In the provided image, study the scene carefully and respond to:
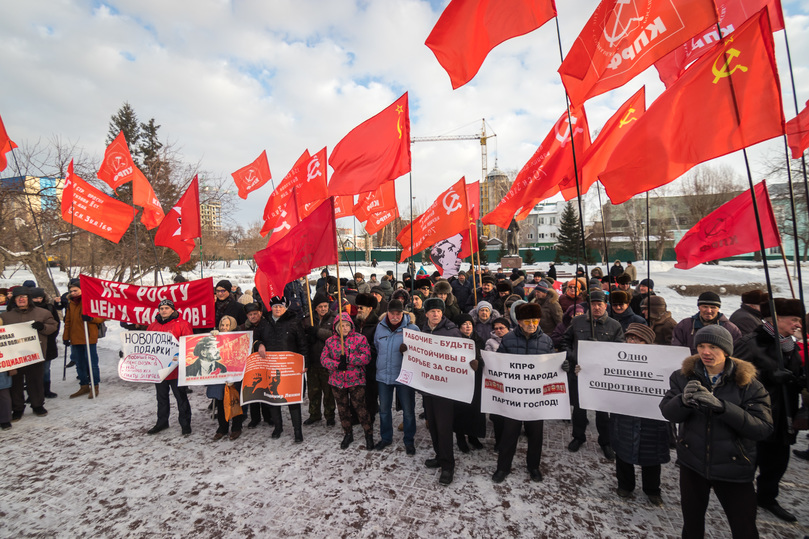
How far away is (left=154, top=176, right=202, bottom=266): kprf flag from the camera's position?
26.6 ft

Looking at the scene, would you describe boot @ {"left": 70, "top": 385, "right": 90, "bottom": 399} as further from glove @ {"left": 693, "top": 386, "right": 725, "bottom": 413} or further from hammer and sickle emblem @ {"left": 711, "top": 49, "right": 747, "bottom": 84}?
hammer and sickle emblem @ {"left": 711, "top": 49, "right": 747, "bottom": 84}

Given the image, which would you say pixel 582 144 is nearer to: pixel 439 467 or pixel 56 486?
pixel 439 467

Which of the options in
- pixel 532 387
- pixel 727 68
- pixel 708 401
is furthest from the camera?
pixel 532 387

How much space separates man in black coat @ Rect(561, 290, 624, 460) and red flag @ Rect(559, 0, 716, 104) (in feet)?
7.95

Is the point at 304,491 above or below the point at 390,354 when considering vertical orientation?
below

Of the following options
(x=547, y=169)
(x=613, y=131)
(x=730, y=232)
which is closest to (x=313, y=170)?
(x=547, y=169)

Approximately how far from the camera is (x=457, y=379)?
4352 mm

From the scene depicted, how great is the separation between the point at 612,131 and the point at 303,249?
516 cm

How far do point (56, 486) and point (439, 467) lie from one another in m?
4.48

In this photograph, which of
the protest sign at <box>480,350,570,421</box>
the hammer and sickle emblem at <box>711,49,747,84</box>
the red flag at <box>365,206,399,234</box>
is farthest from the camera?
the red flag at <box>365,206,399,234</box>

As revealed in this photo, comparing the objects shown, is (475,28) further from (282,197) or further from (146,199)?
(146,199)

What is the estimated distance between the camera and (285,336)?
17.8ft

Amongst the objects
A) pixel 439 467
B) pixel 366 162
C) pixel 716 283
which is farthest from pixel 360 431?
pixel 716 283

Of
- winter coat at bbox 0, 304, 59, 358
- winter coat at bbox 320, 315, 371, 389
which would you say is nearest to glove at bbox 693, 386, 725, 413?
winter coat at bbox 320, 315, 371, 389
